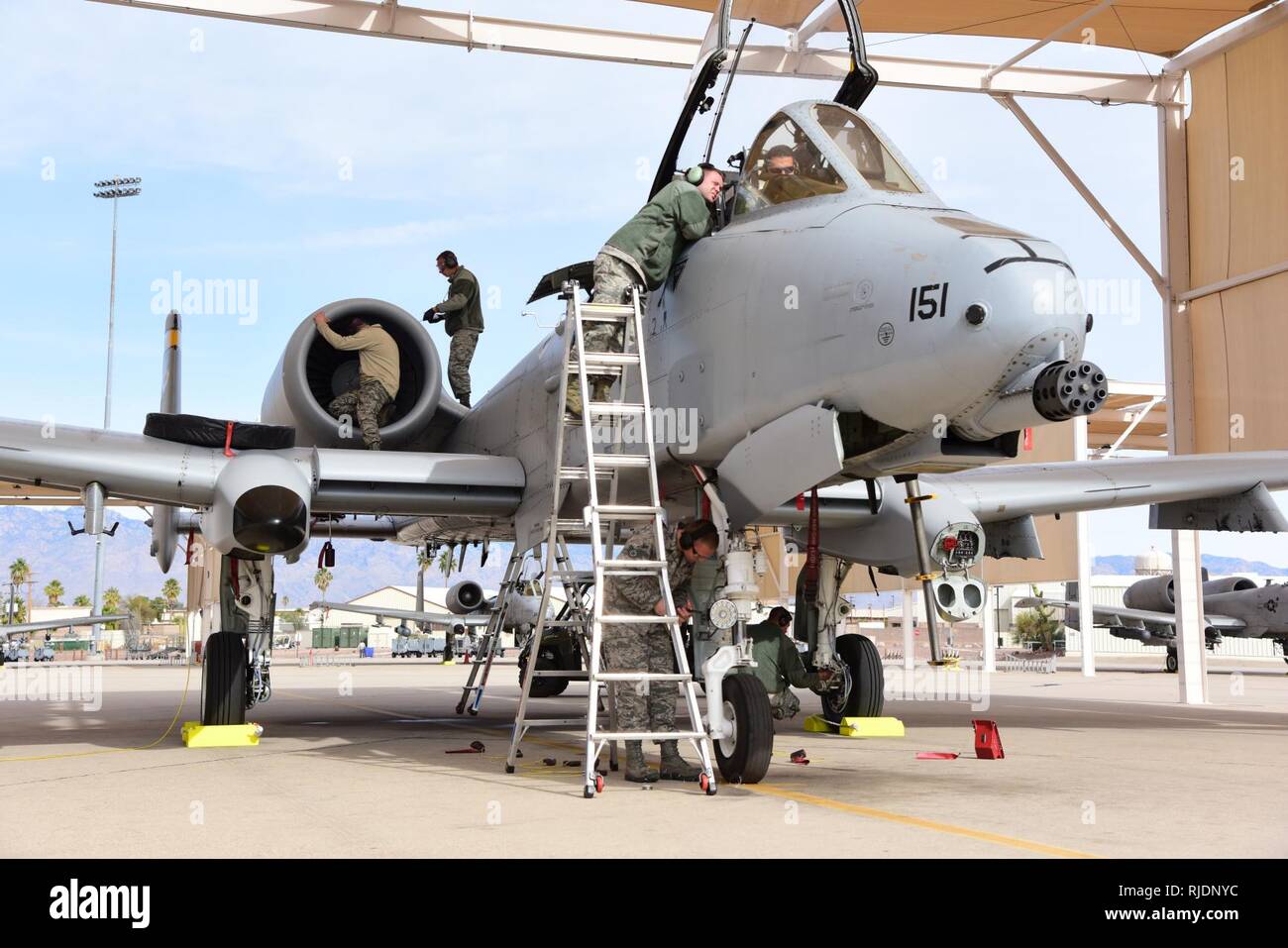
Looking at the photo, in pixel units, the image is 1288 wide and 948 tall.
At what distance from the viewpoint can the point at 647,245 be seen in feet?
25.5

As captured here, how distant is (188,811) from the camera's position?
581 centimetres

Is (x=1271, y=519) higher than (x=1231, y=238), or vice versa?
(x=1231, y=238)

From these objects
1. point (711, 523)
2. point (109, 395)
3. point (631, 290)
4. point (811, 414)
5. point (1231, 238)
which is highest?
point (109, 395)

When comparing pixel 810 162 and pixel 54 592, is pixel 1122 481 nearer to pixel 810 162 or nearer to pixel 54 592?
pixel 810 162

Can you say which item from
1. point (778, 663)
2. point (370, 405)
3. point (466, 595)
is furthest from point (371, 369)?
point (466, 595)

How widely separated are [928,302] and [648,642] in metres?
2.53

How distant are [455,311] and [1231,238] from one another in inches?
410

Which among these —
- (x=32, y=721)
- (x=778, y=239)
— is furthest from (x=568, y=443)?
(x=32, y=721)

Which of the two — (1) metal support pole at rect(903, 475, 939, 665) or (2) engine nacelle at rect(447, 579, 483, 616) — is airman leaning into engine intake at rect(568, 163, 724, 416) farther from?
(2) engine nacelle at rect(447, 579, 483, 616)

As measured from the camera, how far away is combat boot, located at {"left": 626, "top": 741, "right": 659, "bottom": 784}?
677 centimetres

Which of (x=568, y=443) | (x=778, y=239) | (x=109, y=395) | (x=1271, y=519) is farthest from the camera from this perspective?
(x=109, y=395)

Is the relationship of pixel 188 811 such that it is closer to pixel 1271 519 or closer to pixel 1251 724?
pixel 1271 519

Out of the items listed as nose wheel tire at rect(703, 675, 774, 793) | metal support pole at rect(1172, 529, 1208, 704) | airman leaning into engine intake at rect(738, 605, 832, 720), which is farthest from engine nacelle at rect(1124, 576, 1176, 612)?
nose wheel tire at rect(703, 675, 774, 793)
